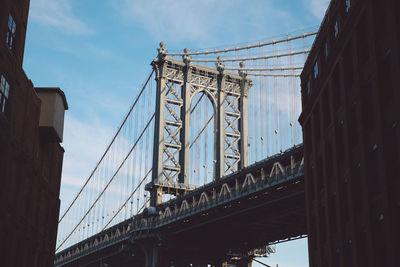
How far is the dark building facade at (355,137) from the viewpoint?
29.0 meters

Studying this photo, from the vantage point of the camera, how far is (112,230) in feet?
322

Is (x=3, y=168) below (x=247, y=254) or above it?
below

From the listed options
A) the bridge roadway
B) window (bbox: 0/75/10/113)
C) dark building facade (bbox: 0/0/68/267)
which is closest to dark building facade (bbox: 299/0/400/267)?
the bridge roadway

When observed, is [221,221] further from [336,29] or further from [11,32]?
[11,32]

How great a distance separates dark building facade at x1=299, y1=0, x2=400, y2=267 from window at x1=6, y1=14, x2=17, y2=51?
57.7ft

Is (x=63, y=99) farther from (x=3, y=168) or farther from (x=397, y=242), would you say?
(x=397, y=242)

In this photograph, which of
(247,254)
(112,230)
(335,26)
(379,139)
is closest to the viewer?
(379,139)

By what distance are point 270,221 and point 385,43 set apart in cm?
4222

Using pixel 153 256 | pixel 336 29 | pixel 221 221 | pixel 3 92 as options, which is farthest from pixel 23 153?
pixel 153 256

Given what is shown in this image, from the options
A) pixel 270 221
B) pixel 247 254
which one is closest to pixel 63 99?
pixel 270 221

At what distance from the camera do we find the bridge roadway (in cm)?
6075

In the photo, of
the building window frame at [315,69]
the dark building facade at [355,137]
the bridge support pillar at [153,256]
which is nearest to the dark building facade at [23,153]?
the dark building facade at [355,137]

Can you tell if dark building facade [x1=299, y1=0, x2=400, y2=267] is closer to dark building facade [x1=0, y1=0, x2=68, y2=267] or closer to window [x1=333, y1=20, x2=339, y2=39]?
window [x1=333, y1=20, x2=339, y2=39]

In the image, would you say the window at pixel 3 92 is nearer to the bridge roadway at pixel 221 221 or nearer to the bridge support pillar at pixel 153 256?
the bridge roadway at pixel 221 221
